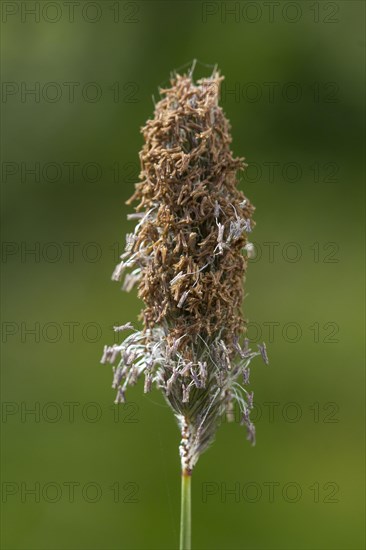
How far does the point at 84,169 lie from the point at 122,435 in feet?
7.34

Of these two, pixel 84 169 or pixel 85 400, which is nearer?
pixel 85 400

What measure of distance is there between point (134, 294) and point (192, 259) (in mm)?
3696

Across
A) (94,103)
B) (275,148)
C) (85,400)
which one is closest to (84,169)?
(94,103)

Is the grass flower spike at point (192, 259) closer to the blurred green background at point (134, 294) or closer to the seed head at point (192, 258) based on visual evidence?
the seed head at point (192, 258)

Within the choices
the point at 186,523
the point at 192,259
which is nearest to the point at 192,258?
the point at 192,259

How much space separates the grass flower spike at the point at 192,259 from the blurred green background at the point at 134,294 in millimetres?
2711

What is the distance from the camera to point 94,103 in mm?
5914

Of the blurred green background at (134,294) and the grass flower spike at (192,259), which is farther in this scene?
the blurred green background at (134,294)

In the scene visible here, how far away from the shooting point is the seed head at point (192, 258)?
1.90 meters

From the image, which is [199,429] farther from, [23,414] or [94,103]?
[94,103]

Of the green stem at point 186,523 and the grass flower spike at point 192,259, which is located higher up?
the grass flower spike at point 192,259

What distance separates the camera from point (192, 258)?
6.19 feet

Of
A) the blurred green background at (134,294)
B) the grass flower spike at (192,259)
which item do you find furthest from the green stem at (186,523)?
the blurred green background at (134,294)

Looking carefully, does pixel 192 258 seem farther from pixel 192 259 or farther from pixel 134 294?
pixel 134 294
